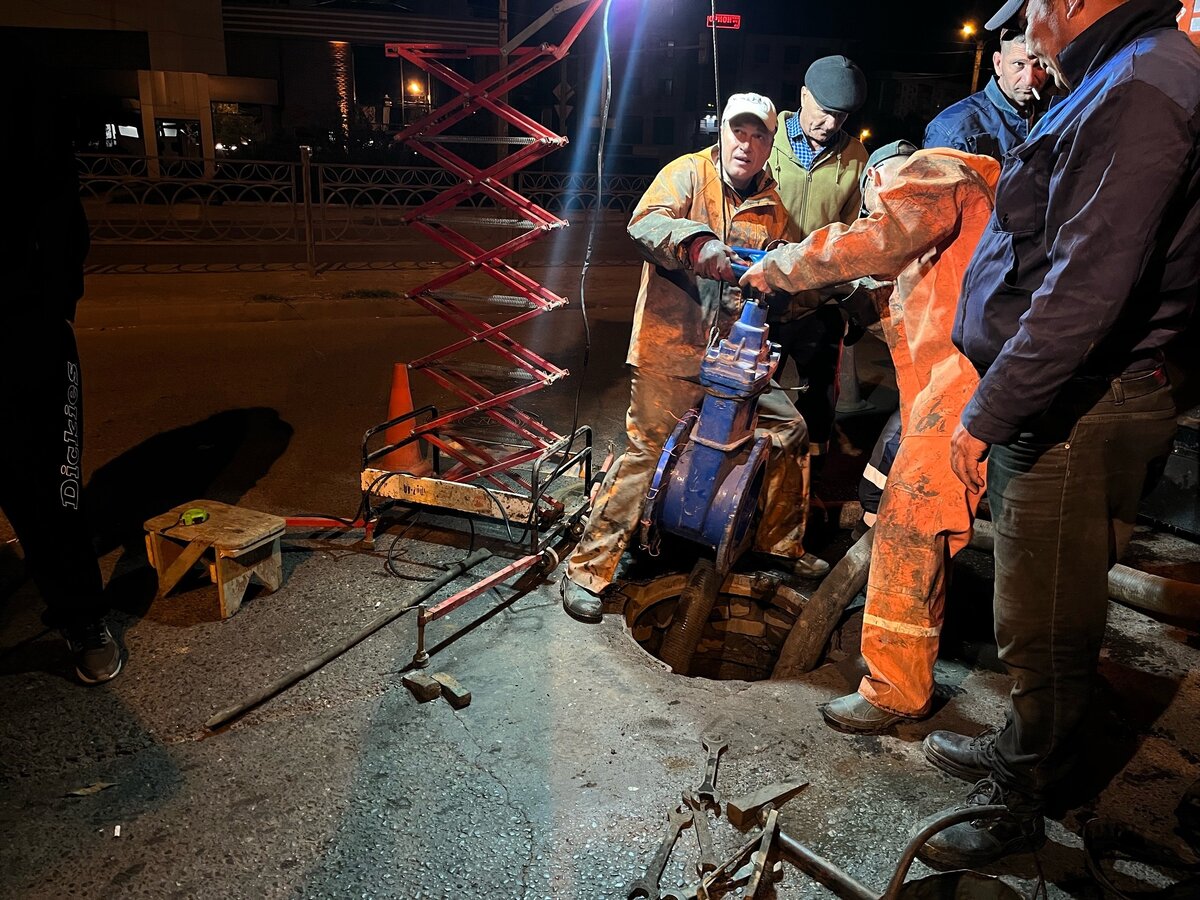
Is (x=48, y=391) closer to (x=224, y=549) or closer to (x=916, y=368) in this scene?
(x=224, y=549)

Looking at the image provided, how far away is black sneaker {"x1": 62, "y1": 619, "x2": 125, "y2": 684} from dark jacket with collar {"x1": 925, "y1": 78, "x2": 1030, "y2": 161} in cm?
455

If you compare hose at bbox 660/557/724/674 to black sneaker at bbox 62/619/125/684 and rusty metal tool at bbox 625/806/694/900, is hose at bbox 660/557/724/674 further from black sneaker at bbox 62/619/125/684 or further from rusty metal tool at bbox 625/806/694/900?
black sneaker at bbox 62/619/125/684

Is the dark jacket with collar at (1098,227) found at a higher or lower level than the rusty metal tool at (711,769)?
higher

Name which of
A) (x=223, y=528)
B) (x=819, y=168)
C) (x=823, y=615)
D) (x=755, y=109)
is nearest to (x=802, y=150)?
(x=819, y=168)

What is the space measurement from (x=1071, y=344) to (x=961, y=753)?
154 cm

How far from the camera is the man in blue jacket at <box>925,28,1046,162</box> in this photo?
464 cm

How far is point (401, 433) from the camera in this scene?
5695 millimetres

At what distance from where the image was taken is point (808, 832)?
275cm

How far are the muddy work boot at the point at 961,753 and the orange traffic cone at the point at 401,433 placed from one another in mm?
3306

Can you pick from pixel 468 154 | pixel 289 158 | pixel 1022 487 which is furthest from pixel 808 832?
pixel 468 154

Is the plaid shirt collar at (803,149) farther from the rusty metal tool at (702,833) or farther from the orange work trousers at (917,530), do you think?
the rusty metal tool at (702,833)

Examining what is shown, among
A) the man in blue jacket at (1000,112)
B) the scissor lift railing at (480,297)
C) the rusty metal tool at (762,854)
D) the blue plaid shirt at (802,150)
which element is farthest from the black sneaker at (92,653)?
the man in blue jacket at (1000,112)

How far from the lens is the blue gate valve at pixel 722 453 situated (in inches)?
139

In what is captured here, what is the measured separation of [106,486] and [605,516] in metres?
3.19
